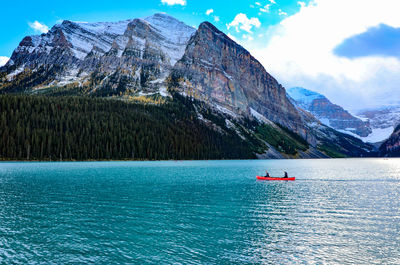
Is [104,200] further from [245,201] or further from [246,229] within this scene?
[246,229]

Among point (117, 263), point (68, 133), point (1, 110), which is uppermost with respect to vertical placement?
point (1, 110)

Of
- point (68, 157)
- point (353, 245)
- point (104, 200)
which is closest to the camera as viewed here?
point (353, 245)

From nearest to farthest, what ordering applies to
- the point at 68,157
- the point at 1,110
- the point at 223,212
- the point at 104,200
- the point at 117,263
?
1. the point at 117,263
2. the point at 223,212
3. the point at 104,200
4. the point at 68,157
5. the point at 1,110

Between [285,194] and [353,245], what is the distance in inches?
1253

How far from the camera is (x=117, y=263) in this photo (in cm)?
2344

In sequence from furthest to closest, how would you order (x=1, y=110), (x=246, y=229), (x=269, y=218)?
(x=1, y=110)
(x=269, y=218)
(x=246, y=229)

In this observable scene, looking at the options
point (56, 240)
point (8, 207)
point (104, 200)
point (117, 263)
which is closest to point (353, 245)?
point (117, 263)

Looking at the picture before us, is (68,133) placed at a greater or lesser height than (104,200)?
greater

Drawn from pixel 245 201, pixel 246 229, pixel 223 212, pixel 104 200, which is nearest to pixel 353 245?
pixel 246 229

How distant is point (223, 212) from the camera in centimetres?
4175

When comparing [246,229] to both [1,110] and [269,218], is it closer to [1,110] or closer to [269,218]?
[269,218]

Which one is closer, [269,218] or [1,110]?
[269,218]

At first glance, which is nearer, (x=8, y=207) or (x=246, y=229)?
(x=246, y=229)

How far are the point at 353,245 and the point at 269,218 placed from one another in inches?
481
